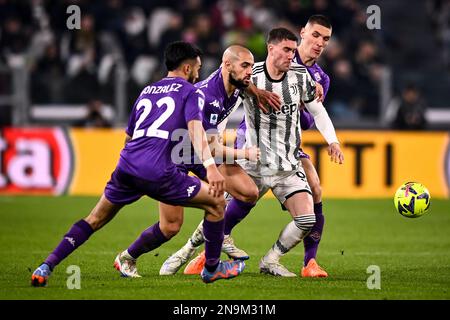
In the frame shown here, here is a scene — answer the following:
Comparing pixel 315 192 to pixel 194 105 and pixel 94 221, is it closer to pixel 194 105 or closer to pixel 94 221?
pixel 194 105

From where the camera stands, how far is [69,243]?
8.02 metres

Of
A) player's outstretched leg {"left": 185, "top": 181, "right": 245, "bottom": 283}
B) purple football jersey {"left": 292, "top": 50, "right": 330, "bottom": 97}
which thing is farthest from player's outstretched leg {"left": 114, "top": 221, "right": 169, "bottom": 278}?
purple football jersey {"left": 292, "top": 50, "right": 330, "bottom": 97}

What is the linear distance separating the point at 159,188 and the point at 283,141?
1.70 m

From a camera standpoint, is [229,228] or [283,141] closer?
[283,141]

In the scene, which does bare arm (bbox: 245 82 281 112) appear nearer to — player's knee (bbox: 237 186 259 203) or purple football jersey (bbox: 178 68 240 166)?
purple football jersey (bbox: 178 68 240 166)

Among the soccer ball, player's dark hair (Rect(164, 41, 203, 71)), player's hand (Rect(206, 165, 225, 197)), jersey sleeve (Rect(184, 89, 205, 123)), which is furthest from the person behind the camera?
the soccer ball

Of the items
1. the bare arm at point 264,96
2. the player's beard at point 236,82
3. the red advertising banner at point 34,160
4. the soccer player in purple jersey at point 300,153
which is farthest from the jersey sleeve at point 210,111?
the red advertising banner at point 34,160

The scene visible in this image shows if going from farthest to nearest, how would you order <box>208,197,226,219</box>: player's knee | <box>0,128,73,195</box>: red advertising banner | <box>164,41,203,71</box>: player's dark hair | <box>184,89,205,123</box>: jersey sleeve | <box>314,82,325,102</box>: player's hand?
1. <box>0,128,73,195</box>: red advertising banner
2. <box>314,82,325,102</box>: player's hand
3. <box>164,41,203,71</box>: player's dark hair
4. <box>208,197,226,219</box>: player's knee
5. <box>184,89,205,123</box>: jersey sleeve

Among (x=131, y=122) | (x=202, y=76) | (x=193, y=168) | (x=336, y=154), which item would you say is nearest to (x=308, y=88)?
(x=336, y=154)

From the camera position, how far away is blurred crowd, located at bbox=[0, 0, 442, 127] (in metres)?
18.7

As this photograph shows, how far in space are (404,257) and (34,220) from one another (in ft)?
18.1

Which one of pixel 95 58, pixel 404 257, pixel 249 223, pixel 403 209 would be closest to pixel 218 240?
pixel 403 209

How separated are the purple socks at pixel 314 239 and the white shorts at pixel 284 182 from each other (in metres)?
0.42
